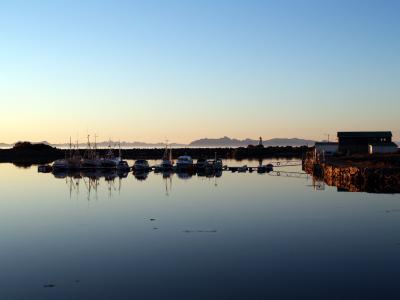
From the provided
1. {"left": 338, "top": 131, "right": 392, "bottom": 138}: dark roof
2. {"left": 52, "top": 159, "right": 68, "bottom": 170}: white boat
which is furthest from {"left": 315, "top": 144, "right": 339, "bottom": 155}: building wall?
{"left": 52, "top": 159, "right": 68, "bottom": 170}: white boat

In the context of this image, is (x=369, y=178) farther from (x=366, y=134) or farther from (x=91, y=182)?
(x=366, y=134)

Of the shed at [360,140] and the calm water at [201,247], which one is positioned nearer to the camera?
the calm water at [201,247]

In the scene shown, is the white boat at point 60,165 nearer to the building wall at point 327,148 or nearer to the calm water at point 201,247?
the calm water at point 201,247

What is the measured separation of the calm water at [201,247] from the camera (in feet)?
67.9

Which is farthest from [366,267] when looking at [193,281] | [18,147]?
[18,147]

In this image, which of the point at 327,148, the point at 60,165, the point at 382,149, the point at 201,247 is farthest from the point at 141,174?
the point at 201,247

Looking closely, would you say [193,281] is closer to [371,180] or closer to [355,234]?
[355,234]

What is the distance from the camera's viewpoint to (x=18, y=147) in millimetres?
171875

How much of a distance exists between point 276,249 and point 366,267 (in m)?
5.26

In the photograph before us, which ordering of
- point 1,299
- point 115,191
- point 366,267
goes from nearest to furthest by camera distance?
point 1,299, point 366,267, point 115,191

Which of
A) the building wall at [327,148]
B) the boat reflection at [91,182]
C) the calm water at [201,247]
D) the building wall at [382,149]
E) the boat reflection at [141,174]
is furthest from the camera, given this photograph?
the building wall at [327,148]

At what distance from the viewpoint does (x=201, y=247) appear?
28.0 meters

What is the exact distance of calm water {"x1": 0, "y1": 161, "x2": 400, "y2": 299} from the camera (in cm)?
2070

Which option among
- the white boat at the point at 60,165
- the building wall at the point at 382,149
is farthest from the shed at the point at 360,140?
the white boat at the point at 60,165
